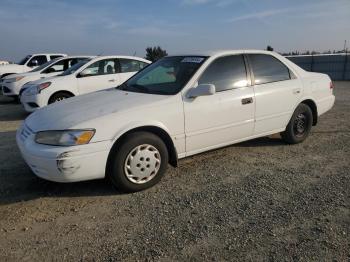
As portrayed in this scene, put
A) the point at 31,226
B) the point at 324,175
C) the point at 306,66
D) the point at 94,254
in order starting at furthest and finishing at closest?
the point at 306,66 → the point at 324,175 → the point at 31,226 → the point at 94,254

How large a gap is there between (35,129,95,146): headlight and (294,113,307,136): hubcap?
11.5 ft

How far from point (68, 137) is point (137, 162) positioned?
797mm

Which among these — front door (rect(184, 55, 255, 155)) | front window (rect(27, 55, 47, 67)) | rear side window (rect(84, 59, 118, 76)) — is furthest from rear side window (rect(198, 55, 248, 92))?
front window (rect(27, 55, 47, 67))

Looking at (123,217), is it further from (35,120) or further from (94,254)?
(35,120)

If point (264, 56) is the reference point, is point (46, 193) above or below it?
below

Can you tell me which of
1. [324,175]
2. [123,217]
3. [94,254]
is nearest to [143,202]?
[123,217]

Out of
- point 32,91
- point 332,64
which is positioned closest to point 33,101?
point 32,91

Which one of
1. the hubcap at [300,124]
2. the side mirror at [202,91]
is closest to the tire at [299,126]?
the hubcap at [300,124]

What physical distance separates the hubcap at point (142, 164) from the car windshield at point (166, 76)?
31.8 inches

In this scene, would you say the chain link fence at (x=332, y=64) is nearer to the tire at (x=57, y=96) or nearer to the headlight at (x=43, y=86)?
the tire at (x=57, y=96)

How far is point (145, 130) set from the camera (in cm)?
416

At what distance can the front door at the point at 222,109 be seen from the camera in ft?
14.7

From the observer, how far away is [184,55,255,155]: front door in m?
4.49

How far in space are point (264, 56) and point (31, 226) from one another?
3921 millimetres
